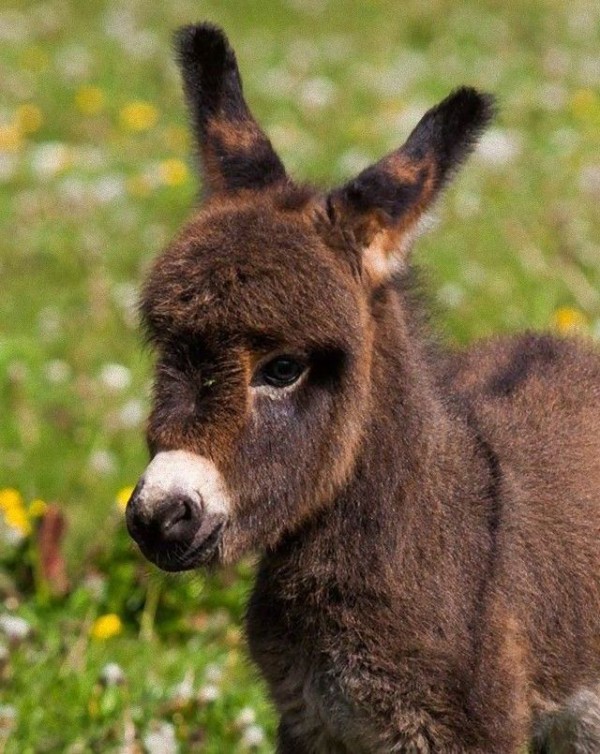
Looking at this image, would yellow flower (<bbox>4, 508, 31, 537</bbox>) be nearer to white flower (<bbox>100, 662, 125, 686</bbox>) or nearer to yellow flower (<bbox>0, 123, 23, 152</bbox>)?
white flower (<bbox>100, 662, 125, 686</bbox>)

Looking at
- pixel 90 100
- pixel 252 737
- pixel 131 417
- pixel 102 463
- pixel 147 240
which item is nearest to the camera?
pixel 252 737

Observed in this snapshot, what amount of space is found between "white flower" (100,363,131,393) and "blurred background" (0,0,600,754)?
2 centimetres

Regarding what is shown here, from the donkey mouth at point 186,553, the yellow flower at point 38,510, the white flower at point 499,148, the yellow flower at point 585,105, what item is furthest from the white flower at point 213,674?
the yellow flower at point 585,105

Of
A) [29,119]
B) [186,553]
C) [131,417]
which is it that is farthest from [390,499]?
[29,119]

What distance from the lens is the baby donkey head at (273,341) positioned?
414 cm

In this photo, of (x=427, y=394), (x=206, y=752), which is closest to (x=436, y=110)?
(x=427, y=394)

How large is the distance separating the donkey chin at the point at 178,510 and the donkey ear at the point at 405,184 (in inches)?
31.7

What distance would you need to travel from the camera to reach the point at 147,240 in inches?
406

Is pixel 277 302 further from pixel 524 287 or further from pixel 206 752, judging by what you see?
pixel 524 287

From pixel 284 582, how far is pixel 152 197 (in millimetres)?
6665

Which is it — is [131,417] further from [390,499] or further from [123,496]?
[390,499]

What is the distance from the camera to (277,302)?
13.8 ft

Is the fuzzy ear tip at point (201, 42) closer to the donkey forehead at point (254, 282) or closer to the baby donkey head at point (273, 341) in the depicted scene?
the baby donkey head at point (273, 341)

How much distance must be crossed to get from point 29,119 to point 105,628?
7188 mm
